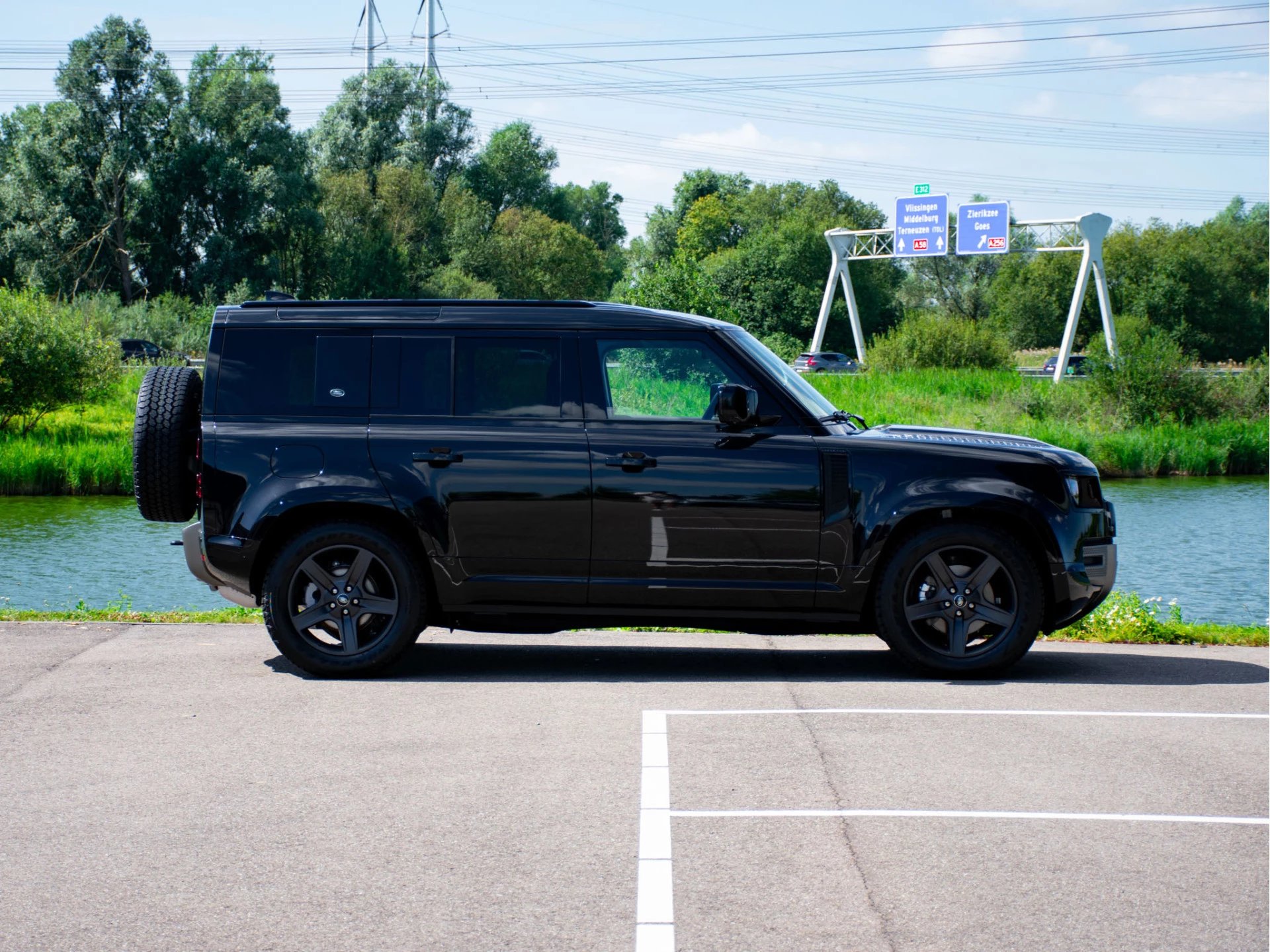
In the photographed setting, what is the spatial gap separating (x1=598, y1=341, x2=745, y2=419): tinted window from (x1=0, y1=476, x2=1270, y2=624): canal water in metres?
8.46

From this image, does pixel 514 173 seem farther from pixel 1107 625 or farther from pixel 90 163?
pixel 1107 625

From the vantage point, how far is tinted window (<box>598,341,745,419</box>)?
7.80 metres

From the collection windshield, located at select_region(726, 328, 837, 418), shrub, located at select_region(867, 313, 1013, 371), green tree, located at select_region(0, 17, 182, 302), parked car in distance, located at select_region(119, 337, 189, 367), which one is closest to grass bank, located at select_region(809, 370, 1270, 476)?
shrub, located at select_region(867, 313, 1013, 371)

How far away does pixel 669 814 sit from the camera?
16.9 ft

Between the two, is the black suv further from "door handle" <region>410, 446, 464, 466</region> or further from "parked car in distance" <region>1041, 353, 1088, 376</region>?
"parked car in distance" <region>1041, 353, 1088, 376</region>

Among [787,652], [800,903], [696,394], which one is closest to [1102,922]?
[800,903]

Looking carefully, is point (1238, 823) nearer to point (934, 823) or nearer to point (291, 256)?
point (934, 823)

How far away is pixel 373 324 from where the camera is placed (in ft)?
25.8

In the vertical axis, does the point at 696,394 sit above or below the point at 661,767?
above

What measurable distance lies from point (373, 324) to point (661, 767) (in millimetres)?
3391

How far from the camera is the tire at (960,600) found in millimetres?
7621

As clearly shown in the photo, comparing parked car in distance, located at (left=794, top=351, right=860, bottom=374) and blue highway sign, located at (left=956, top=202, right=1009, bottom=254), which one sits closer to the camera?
blue highway sign, located at (left=956, top=202, right=1009, bottom=254)

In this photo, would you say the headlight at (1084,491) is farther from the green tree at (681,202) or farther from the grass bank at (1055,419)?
the green tree at (681,202)

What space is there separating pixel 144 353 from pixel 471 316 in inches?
1868
